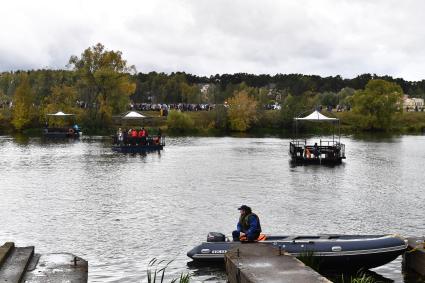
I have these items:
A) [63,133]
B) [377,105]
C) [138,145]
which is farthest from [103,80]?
[377,105]

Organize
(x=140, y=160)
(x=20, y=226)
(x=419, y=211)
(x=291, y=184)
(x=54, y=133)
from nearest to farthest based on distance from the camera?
(x=20, y=226)
(x=419, y=211)
(x=291, y=184)
(x=140, y=160)
(x=54, y=133)

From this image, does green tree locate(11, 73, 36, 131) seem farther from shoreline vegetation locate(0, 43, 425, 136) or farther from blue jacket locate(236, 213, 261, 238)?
blue jacket locate(236, 213, 261, 238)

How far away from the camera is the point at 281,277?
1741 cm

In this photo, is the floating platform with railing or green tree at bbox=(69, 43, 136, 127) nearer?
the floating platform with railing

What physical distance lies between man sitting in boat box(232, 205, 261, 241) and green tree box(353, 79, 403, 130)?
12109 centimetres

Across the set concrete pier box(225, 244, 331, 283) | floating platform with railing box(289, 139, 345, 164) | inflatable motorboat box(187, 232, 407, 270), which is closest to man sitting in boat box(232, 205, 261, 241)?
inflatable motorboat box(187, 232, 407, 270)

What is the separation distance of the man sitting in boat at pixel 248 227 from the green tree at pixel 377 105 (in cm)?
12109

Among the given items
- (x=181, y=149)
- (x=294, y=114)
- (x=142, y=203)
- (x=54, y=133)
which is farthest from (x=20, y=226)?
(x=294, y=114)

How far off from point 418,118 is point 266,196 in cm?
12974

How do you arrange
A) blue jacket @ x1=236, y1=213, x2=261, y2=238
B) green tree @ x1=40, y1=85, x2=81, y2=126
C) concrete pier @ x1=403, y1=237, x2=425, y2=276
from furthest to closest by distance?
green tree @ x1=40, y1=85, x2=81, y2=126, blue jacket @ x1=236, y1=213, x2=261, y2=238, concrete pier @ x1=403, y1=237, x2=425, y2=276

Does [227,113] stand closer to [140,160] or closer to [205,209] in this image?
[140,160]

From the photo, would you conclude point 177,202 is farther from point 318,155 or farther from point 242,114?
point 242,114

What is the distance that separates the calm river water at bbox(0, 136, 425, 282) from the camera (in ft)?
89.2

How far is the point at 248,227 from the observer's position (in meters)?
23.3
